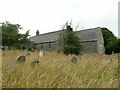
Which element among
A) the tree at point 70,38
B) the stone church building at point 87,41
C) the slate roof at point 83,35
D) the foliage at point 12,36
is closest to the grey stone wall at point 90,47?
the stone church building at point 87,41

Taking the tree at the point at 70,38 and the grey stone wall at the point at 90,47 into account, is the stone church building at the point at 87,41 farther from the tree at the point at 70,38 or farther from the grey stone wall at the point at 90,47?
the tree at the point at 70,38

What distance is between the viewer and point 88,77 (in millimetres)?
4785

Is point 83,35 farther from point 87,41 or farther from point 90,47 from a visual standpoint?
point 90,47

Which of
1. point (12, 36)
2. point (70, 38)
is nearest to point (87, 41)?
point (70, 38)

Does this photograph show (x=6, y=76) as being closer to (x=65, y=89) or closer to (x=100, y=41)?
(x=65, y=89)

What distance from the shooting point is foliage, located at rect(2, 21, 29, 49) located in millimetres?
33531

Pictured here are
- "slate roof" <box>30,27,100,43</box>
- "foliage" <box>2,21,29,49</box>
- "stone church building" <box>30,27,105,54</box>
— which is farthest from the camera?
"slate roof" <box>30,27,100,43</box>

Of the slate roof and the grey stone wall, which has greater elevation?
the slate roof

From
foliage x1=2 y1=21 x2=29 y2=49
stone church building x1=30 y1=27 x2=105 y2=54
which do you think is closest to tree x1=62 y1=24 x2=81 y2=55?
stone church building x1=30 y1=27 x2=105 y2=54

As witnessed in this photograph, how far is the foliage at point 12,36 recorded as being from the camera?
110ft

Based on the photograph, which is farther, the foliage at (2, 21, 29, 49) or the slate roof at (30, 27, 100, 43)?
the slate roof at (30, 27, 100, 43)

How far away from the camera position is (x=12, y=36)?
35.0 meters

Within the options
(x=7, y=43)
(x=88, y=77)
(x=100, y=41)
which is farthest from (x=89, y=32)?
(x=88, y=77)

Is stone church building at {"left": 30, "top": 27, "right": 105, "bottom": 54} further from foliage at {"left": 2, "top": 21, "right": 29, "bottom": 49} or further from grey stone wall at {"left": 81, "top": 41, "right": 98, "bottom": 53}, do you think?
foliage at {"left": 2, "top": 21, "right": 29, "bottom": 49}
